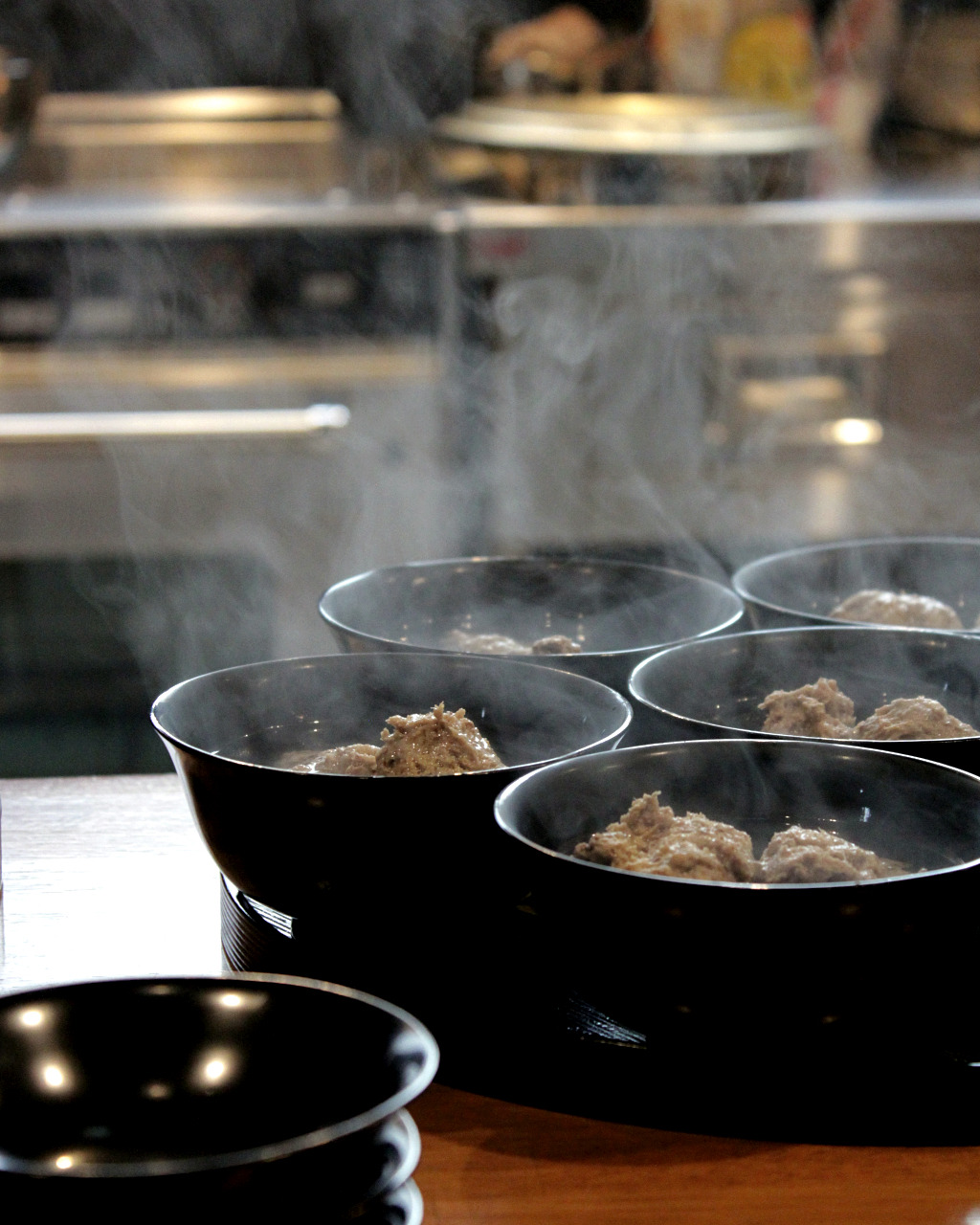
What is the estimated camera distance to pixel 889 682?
4.21 feet

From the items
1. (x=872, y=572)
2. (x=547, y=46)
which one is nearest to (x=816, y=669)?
(x=872, y=572)

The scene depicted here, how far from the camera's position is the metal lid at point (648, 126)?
134 inches

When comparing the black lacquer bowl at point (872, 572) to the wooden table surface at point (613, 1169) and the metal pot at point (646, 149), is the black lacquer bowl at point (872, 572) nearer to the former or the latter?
the wooden table surface at point (613, 1169)

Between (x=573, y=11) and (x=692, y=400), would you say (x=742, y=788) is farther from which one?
(x=573, y=11)

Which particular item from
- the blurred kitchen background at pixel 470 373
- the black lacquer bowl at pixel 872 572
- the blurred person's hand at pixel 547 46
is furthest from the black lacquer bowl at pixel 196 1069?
the blurred person's hand at pixel 547 46

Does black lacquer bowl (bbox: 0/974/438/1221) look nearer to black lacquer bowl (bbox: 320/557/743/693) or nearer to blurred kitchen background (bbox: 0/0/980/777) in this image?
black lacquer bowl (bbox: 320/557/743/693)

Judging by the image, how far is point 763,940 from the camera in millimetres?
759

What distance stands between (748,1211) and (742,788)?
1.08 ft

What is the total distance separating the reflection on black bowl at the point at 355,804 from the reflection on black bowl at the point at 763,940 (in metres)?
0.04

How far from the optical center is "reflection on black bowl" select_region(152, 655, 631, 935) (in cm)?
89

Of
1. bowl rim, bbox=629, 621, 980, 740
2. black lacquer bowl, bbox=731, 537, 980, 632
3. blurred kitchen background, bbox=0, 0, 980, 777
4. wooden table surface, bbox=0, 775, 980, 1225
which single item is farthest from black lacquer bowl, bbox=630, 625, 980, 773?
blurred kitchen background, bbox=0, 0, 980, 777

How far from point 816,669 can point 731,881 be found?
44 cm

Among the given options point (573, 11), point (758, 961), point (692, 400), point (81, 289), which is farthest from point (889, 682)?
point (573, 11)

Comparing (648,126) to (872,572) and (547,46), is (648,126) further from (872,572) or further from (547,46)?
(872,572)
